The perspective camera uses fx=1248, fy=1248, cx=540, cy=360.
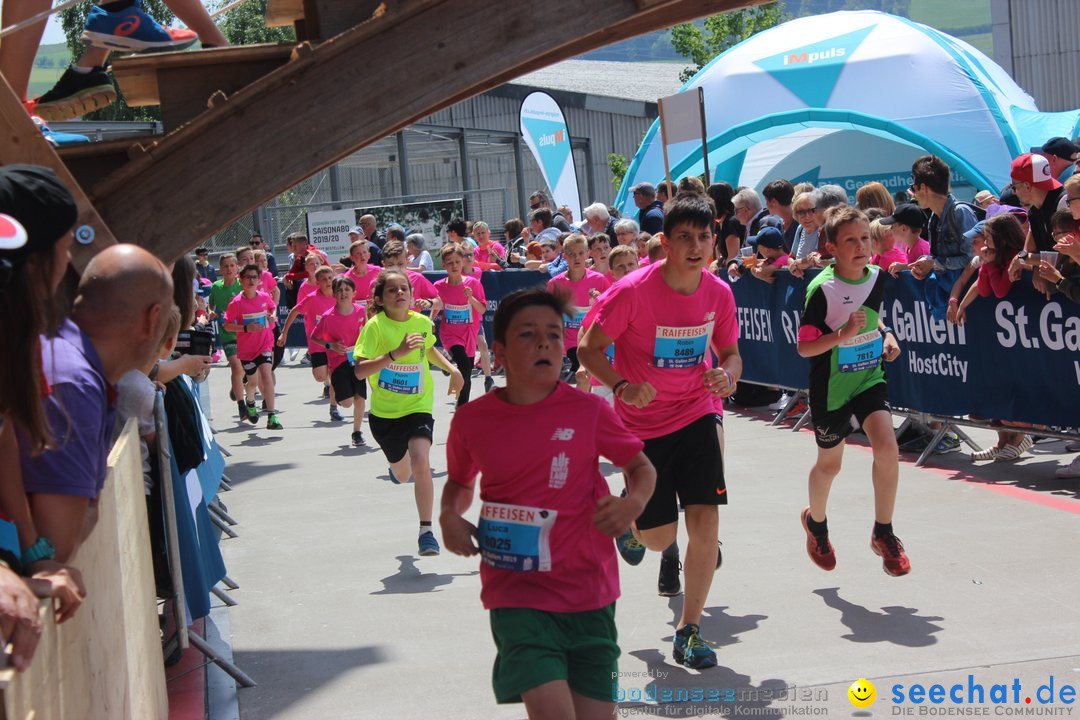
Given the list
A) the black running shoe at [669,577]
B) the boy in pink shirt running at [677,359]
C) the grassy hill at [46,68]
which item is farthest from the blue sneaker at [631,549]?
the grassy hill at [46,68]

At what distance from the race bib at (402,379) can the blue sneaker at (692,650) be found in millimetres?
3334

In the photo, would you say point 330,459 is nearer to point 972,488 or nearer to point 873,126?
point 972,488

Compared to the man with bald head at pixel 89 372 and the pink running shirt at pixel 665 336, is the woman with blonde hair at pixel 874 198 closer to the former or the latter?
the pink running shirt at pixel 665 336

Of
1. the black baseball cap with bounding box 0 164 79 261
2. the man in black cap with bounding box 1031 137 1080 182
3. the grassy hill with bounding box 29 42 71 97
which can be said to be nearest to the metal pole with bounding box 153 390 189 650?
the black baseball cap with bounding box 0 164 79 261

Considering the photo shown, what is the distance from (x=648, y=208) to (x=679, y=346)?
9386 mm

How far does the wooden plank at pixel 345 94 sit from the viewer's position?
4.35 m

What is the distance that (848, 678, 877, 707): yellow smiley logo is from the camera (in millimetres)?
4879

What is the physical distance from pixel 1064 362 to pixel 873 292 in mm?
2520

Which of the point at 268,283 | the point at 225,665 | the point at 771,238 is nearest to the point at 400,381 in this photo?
the point at 225,665

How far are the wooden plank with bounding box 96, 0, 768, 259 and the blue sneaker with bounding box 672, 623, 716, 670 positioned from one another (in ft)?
8.36

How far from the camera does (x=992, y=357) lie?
8.97 meters

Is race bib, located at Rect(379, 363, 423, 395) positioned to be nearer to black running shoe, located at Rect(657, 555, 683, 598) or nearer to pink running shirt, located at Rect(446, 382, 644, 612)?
black running shoe, located at Rect(657, 555, 683, 598)

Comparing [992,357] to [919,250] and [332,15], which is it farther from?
[332,15]

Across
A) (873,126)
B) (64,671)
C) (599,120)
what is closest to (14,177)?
(64,671)
